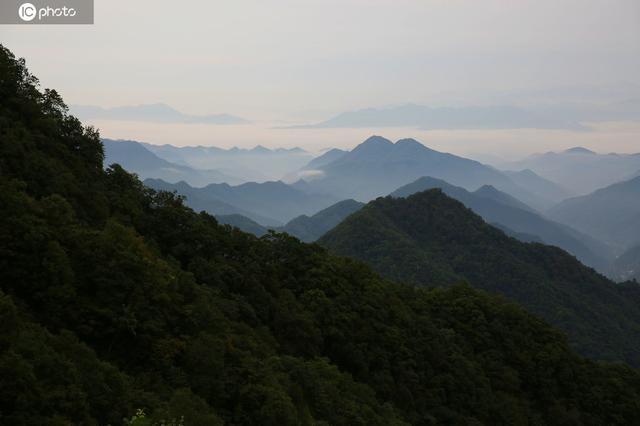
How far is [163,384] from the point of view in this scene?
61.6 ft

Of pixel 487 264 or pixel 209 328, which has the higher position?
pixel 209 328

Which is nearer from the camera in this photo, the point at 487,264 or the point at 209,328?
the point at 209,328

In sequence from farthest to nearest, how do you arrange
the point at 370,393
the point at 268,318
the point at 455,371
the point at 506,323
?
the point at 506,323 → the point at 455,371 → the point at 268,318 → the point at 370,393

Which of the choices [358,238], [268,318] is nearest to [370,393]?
[268,318]

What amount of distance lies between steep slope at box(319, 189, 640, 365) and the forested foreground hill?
53.8m

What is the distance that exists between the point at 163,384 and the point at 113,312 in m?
3.36

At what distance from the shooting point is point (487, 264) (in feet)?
391

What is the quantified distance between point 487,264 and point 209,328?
106m

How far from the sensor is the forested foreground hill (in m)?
16.3

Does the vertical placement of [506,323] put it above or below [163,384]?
below

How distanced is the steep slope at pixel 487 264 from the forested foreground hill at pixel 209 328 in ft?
176

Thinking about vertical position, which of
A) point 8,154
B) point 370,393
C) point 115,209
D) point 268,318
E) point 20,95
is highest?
point 20,95

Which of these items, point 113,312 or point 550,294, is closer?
point 113,312

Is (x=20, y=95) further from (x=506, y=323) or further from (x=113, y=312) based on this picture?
(x=506, y=323)
